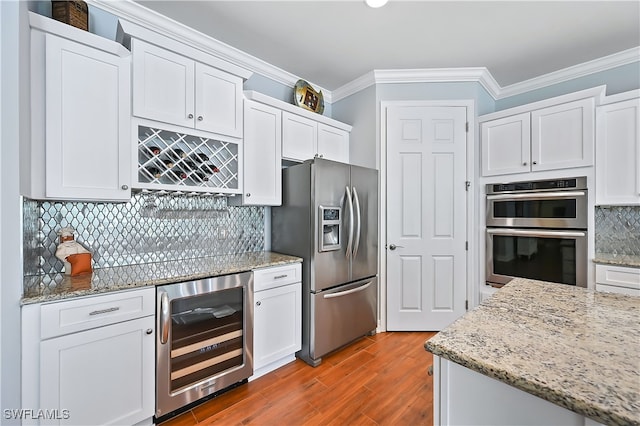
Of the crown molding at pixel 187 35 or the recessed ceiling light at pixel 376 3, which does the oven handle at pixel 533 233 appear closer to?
the recessed ceiling light at pixel 376 3

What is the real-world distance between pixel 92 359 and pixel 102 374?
4.0 inches

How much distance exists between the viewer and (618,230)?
2.63 metres

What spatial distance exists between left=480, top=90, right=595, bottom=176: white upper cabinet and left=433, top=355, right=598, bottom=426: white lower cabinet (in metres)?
2.66

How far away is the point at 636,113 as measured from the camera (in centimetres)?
231

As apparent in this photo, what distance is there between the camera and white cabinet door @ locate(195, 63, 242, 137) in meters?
2.14

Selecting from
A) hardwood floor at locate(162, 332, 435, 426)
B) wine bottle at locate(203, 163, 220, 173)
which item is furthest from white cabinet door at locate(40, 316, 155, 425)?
wine bottle at locate(203, 163, 220, 173)

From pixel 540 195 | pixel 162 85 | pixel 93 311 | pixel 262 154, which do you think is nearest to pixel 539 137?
pixel 540 195

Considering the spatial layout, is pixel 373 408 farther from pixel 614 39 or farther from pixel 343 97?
pixel 614 39

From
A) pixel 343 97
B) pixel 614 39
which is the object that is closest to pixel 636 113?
pixel 614 39

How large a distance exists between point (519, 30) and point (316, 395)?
10.7 ft

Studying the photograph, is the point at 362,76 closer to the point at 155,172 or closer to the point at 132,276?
the point at 155,172

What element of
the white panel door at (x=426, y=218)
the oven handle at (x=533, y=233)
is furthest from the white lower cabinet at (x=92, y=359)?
the oven handle at (x=533, y=233)

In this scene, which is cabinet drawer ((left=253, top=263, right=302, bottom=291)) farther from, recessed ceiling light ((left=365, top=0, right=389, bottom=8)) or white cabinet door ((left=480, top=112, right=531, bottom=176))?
white cabinet door ((left=480, top=112, right=531, bottom=176))

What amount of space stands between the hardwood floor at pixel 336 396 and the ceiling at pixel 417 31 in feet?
9.06
